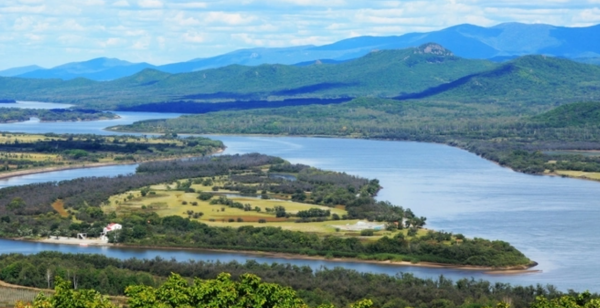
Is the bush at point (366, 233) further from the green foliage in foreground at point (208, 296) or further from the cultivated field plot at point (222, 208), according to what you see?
the green foliage in foreground at point (208, 296)

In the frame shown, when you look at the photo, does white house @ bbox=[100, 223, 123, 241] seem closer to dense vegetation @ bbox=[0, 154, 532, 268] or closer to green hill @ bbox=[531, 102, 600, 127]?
dense vegetation @ bbox=[0, 154, 532, 268]

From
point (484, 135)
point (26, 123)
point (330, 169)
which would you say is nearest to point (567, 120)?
point (484, 135)

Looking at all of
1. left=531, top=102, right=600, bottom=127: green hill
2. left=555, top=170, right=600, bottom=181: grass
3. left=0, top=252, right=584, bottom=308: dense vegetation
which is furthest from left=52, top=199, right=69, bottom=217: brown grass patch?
left=531, top=102, right=600, bottom=127: green hill

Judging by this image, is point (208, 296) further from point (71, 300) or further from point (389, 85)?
point (389, 85)

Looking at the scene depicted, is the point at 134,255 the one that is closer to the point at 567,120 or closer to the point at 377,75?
the point at 567,120

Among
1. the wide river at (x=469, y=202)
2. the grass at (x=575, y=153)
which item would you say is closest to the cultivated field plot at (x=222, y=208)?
the wide river at (x=469, y=202)

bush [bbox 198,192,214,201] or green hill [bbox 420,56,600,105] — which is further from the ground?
green hill [bbox 420,56,600,105]

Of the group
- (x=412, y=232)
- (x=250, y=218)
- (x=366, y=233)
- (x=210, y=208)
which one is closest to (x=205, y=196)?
(x=210, y=208)
